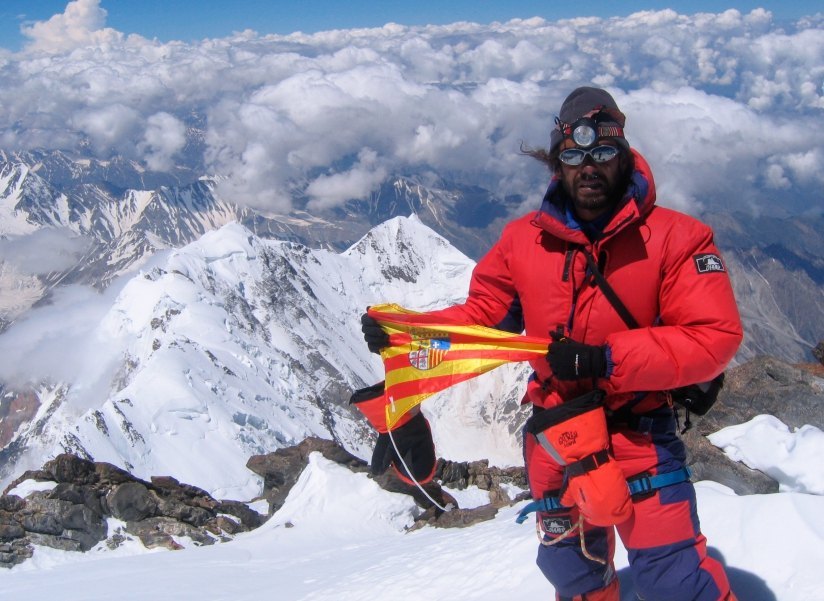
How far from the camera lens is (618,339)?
512 cm

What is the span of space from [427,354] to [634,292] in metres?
2.49

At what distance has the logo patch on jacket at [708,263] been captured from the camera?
512 cm

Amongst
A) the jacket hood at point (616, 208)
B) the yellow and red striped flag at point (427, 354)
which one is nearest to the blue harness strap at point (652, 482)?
the yellow and red striped flag at point (427, 354)

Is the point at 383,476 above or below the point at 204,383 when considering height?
above

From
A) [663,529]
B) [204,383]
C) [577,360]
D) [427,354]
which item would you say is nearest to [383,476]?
[427,354]

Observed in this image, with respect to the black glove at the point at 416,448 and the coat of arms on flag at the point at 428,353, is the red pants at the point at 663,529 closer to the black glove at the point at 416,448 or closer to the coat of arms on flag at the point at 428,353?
the black glove at the point at 416,448

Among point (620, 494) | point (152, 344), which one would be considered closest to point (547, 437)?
point (620, 494)

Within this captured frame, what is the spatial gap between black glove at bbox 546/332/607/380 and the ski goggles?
159 cm

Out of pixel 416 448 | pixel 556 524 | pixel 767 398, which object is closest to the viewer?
pixel 556 524

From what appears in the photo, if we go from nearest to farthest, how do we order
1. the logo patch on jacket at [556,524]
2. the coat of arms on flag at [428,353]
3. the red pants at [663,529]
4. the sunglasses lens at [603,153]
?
the red pants at [663,529]
the sunglasses lens at [603,153]
the logo patch on jacket at [556,524]
the coat of arms on flag at [428,353]

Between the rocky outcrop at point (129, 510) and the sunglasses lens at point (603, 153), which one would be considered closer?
the sunglasses lens at point (603, 153)

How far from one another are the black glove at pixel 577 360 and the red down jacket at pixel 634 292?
0.10 meters

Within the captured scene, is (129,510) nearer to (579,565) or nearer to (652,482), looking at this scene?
(579,565)

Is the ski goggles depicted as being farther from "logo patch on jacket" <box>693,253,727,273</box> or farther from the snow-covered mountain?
the snow-covered mountain
